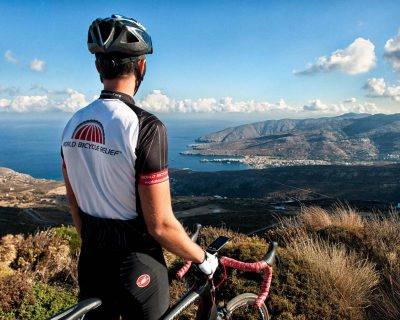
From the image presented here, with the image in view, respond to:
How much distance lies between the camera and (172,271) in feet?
24.8

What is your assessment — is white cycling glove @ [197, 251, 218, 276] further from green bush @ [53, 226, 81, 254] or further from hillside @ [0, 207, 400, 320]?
green bush @ [53, 226, 81, 254]

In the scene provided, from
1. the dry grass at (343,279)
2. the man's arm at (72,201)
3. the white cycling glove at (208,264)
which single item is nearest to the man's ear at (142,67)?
the man's arm at (72,201)

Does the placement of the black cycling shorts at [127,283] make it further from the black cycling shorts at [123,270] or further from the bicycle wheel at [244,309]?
the bicycle wheel at [244,309]

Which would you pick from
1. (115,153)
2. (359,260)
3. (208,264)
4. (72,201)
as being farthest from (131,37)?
(359,260)

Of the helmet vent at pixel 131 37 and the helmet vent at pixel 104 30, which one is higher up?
the helmet vent at pixel 104 30

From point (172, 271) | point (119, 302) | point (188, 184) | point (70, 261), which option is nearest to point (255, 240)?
point (172, 271)

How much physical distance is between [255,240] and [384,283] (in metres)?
2.99

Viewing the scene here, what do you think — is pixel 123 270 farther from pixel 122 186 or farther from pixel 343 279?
pixel 343 279

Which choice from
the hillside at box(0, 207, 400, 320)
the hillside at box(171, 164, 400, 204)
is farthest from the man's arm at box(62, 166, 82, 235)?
the hillside at box(171, 164, 400, 204)

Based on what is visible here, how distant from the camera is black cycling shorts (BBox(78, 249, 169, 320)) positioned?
8.96 ft

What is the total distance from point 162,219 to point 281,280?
455cm

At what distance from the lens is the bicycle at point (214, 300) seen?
2.67 meters

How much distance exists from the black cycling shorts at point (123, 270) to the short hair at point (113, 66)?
3.14 feet

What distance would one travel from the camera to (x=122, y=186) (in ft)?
8.45
